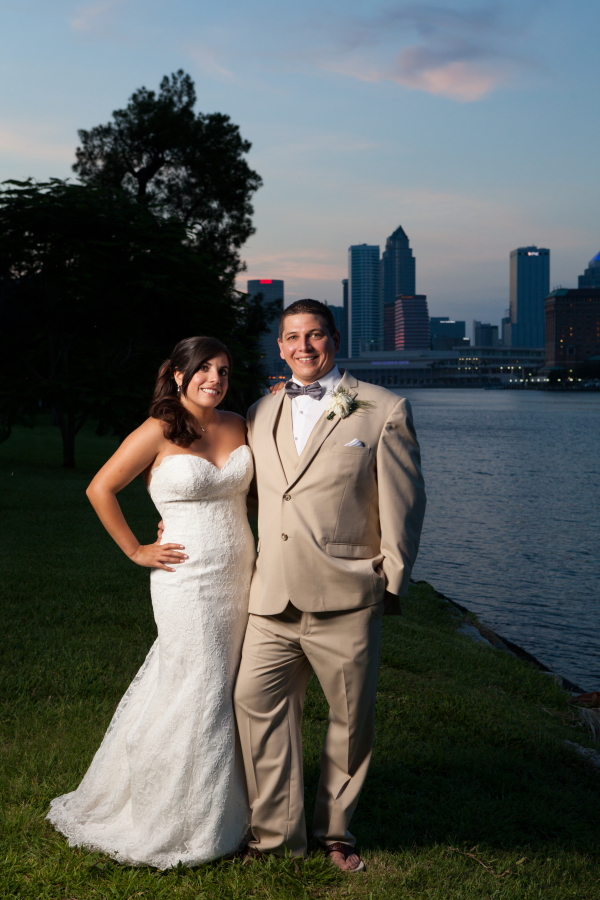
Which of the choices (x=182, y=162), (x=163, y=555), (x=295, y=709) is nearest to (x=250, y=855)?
(x=295, y=709)

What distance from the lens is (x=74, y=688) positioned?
5152mm

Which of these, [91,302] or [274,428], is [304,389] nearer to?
[274,428]

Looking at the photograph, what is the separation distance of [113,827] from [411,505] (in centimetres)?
193

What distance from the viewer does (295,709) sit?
3330 millimetres

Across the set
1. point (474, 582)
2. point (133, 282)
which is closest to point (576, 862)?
point (474, 582)

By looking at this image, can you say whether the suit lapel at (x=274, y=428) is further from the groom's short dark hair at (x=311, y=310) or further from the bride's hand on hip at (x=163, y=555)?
the bride's hand on hip at (x=163, y=555)

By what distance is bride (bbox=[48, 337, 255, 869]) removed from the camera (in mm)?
3262

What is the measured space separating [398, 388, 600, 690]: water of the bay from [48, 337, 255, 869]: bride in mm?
6780

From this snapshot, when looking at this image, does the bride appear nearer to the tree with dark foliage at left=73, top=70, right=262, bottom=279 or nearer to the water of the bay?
the water of the bay

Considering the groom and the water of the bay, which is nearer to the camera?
the groom

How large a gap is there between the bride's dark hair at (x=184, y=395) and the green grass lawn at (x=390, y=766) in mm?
1828

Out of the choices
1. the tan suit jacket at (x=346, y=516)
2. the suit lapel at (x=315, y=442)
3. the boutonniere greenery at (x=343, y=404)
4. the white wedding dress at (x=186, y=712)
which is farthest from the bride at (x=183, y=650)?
the boutonniere greenery at (x=343, y=404)

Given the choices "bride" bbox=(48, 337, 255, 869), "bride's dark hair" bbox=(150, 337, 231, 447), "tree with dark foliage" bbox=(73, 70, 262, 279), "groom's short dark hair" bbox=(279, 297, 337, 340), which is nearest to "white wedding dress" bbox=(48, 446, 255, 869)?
"bride" bbox=(48, 337, 255, 869)

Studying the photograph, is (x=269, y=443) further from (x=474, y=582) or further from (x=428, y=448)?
(x=428, y=448)
